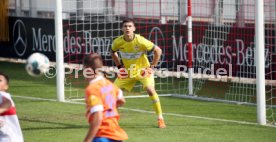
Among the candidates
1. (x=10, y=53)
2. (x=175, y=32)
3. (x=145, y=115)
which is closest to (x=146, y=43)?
(x=145, y=115)

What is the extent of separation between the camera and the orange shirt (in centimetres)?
909

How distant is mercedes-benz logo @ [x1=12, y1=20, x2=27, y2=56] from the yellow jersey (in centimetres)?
1249

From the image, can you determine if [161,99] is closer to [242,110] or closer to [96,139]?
[242,110]

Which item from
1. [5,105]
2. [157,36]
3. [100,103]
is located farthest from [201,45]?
[100,103]

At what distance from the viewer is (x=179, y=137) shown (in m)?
14.0

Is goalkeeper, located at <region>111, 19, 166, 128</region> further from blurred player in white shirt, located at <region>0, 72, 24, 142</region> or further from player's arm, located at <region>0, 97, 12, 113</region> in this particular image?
player's arm, located at <region>0, 97, 12, 113</region>

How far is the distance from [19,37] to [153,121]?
42.5 ft

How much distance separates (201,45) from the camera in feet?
71.5

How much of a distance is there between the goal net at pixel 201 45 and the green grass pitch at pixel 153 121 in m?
1.09

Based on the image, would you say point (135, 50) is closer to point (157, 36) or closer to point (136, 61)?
point (136, 61)

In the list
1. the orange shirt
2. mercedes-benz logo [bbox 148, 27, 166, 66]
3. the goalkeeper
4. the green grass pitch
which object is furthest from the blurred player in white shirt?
mercedes-benz logo [bbox 148, 27, 166, 66]

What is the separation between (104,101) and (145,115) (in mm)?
7486

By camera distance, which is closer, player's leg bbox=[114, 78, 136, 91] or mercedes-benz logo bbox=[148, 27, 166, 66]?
player's leg bbox=[114, 78, 136, 91]

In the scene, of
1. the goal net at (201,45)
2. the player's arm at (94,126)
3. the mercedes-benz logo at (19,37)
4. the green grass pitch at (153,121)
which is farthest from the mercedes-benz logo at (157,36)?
the player's arm at (94,126)
